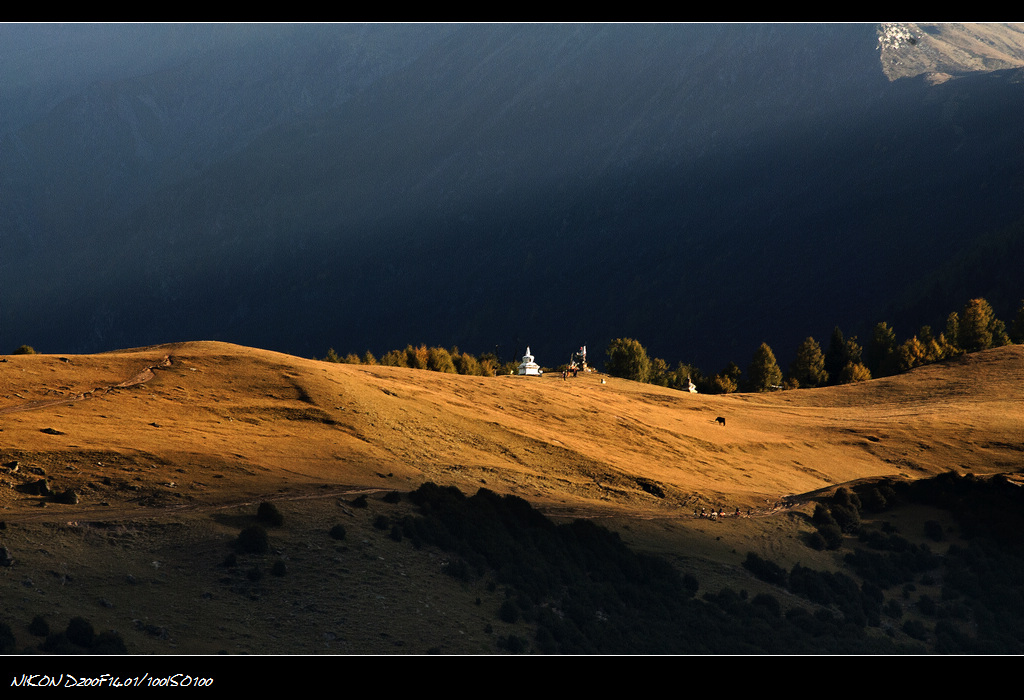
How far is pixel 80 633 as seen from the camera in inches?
1108

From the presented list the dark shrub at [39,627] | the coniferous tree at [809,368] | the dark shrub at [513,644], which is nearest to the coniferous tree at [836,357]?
the coniferous tree at [809,368]

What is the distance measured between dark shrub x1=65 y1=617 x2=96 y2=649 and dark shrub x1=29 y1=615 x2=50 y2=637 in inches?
23.4

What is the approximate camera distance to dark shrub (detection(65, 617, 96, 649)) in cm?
2795

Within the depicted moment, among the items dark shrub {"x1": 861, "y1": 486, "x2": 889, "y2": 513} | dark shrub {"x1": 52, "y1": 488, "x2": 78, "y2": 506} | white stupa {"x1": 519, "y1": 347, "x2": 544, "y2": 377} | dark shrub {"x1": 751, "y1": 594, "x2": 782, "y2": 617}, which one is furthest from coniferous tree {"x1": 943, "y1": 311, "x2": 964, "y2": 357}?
dark shrub {"x1": 52, "y1": 488, "x2": 78, "y2": 506}

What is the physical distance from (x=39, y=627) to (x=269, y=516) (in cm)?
1119

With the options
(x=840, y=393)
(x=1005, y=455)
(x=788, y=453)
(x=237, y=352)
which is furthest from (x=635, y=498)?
(x=840, y=393)

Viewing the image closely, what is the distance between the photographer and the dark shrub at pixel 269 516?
3856cm

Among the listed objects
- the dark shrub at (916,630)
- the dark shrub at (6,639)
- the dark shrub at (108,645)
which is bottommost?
the dark shrub at (916,630)

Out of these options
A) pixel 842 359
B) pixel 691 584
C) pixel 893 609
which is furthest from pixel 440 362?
pixel 691 584

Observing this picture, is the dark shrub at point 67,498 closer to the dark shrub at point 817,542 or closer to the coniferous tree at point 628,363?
the dark shrub at point 817,542

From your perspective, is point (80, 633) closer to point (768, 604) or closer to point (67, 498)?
point (67, 498)

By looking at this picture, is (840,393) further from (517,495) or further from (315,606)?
(315,606)

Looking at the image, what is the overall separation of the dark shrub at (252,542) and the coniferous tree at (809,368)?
129808mm

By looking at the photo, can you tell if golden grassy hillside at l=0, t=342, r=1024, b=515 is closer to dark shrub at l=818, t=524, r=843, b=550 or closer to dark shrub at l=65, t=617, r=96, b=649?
dark shrub at l=818, t=524, r=843, b=550
